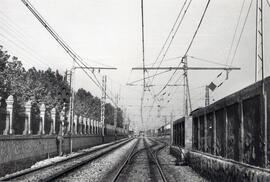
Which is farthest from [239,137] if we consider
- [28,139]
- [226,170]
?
[28,139]

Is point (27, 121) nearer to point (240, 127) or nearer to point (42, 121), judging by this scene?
point (42, 121)

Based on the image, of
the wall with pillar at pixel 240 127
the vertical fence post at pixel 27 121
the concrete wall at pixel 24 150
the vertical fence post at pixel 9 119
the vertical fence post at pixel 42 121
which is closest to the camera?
the wall with pillar at pixel 240 127

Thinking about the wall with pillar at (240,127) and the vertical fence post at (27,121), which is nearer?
the wall with pillar at (240,127)


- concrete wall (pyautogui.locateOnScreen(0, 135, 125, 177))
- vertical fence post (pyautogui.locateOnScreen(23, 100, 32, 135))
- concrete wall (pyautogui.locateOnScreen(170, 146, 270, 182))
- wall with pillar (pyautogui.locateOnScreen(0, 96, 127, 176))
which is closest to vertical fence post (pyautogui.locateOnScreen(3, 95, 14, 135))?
wall with pillar (pyautogui.locateOnScreen(0, 96, 127, 176))

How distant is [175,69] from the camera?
27328 millimetres

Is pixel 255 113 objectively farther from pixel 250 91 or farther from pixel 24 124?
pixel 24 124

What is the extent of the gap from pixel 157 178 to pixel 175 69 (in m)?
12.5

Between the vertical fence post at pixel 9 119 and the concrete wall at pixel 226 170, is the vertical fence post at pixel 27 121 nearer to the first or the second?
the vertical fence post at pixel 9 119

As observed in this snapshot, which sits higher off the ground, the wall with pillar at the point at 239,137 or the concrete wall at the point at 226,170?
the wall with pillar at the point at 239,137

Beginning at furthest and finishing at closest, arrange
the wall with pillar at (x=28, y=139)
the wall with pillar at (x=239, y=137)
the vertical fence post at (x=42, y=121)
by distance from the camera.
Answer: the vertical fence post at (x=42, y=121) → the wall with pillar at (x=28, y=139) → the wall with pillar at (x=239, y=137)

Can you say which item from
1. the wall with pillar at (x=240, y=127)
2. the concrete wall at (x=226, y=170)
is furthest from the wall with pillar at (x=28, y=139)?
the wall with pillar at (x=240, y=127)

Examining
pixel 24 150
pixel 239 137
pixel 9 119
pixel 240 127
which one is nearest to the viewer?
pixel 240 127

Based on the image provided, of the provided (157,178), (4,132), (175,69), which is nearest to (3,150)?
(4,132)

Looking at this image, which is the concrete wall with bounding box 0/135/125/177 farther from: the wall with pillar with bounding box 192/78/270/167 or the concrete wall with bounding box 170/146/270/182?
the wall with pillar with bounding box 192/78/270/167
